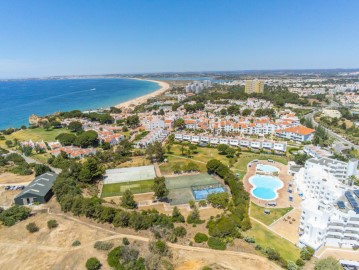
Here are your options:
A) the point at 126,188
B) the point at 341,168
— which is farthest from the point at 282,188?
the point at 126,188

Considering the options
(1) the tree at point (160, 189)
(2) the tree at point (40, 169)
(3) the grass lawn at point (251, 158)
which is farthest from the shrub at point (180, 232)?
(2) the tree at point (40, 169)

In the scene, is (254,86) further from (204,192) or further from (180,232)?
(180,232)

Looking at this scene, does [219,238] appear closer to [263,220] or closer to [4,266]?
[263,220]

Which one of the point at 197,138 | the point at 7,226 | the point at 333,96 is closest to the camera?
the point at 7,226

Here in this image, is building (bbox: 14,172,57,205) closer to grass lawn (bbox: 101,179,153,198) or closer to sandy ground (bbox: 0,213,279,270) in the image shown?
sandy ground (bbox: 0,213,279,270)

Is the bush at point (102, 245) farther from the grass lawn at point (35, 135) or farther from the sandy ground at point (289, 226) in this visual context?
the grass lawn at point (35, 135)

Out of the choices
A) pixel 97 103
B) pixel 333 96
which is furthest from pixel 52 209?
pixel 333 96
